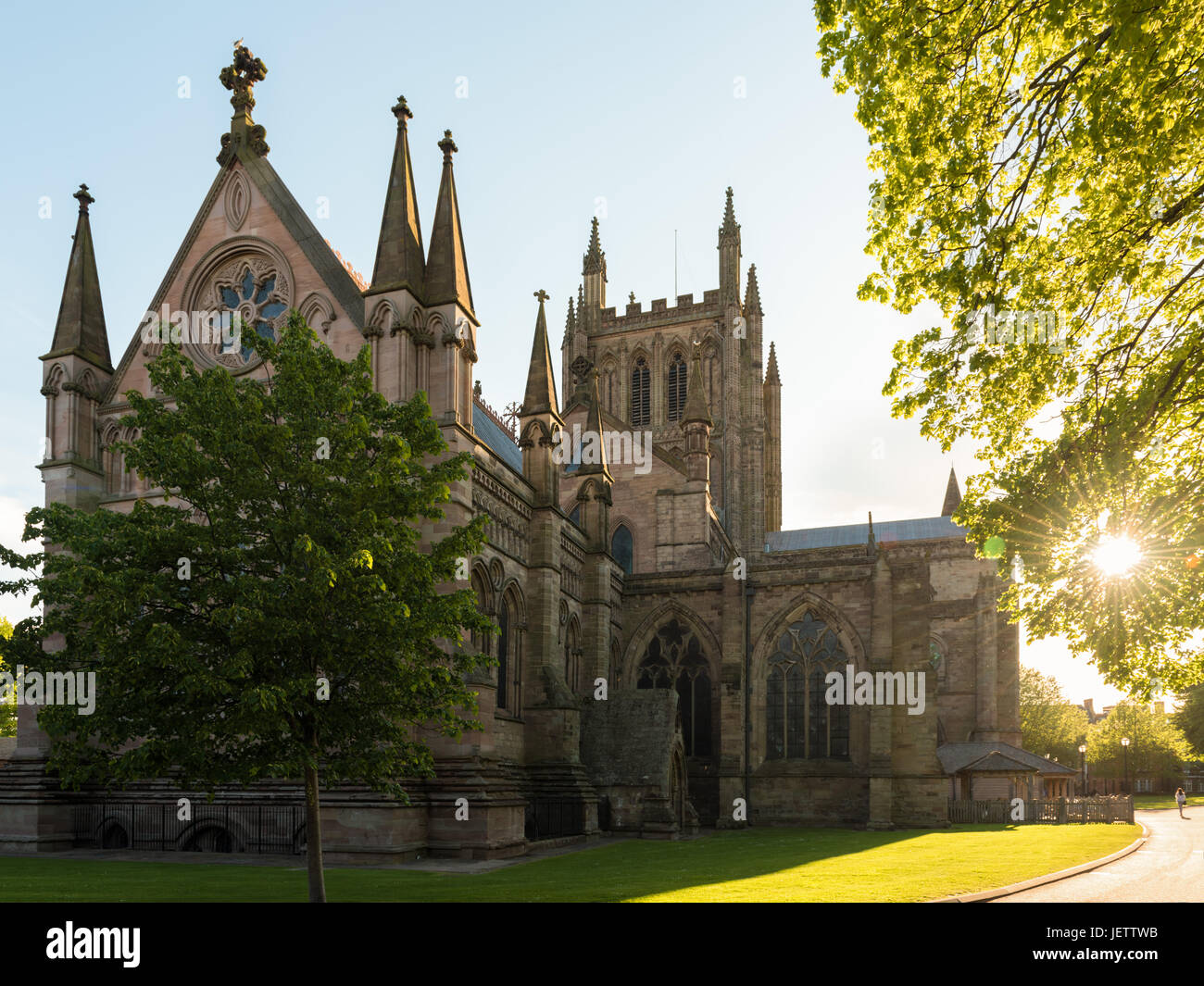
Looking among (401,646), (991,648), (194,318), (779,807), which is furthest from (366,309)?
(991,648)

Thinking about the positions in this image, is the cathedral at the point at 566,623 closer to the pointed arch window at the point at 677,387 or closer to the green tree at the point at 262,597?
the green tree at the point at 262,597

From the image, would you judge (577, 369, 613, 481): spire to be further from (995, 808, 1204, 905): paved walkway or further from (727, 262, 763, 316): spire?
(727, 262, 763, 316): spire

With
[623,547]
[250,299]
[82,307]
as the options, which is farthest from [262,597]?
[623,547]

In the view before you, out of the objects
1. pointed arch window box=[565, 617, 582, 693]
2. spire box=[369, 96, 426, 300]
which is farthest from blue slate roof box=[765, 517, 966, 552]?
spire box=[369, 96, 426, 300]

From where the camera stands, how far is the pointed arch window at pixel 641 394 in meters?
64.0

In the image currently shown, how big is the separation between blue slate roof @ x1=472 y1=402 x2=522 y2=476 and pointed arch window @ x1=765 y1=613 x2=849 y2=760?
1221cm

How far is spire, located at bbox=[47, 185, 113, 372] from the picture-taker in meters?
27.3

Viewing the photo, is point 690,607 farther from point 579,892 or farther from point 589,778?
point 579,892

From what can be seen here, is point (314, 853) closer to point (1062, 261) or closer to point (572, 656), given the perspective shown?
point (1062, 261)

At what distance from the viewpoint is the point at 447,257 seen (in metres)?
24.8

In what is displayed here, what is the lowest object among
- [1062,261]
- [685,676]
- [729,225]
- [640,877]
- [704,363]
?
[640,877]

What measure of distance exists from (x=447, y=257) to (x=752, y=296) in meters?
44.2

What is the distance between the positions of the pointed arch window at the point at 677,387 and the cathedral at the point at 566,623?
14.7 m

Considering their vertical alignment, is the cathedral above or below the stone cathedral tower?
below
